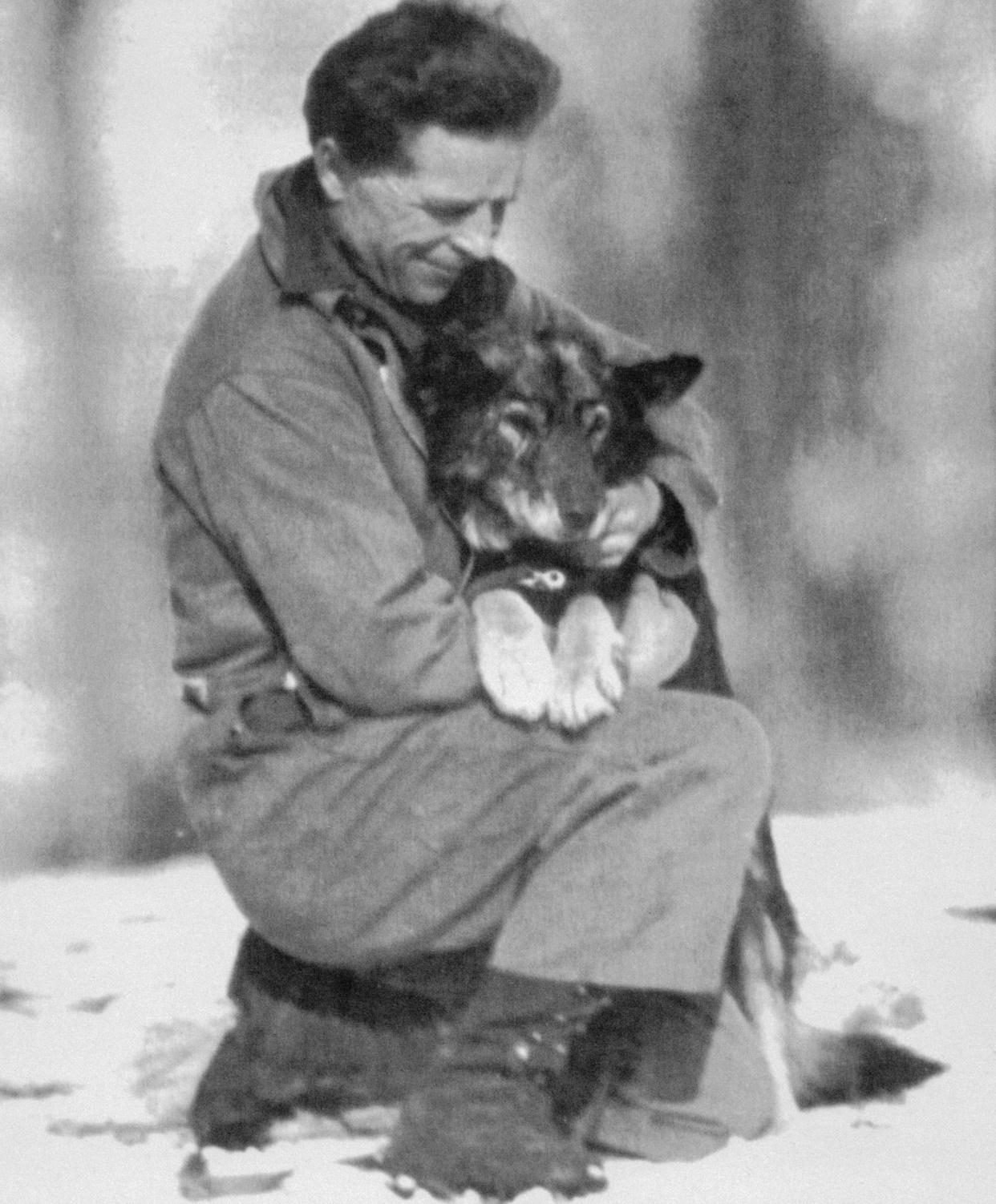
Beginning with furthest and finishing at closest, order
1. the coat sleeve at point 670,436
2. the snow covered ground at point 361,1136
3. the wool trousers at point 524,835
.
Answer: the coat sleeve at point 670,436
the snow covered ground at point 361,1136
the wool trousers at point 524,835

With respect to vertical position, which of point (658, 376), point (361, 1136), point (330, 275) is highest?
point (330, 275)

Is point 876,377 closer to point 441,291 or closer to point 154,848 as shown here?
point 441,291

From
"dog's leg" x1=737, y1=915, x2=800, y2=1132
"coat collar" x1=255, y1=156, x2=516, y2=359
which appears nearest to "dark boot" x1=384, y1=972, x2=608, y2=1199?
"dog's leg" x1=737, y1=915, x2=800, y2=1132

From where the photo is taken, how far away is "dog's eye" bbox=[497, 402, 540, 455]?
1.73m

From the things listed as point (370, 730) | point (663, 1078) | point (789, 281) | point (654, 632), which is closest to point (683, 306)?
point (789, 281)

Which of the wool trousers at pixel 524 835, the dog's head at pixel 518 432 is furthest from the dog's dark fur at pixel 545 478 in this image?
the wool trousers at pixel 524 835

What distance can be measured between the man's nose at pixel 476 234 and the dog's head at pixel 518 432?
85 millimetres

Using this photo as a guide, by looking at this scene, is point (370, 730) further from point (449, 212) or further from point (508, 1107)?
point (449, 212)

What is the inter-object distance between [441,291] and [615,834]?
59 centimetres

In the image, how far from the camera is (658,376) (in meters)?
1.78

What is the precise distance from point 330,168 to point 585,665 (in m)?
0.57

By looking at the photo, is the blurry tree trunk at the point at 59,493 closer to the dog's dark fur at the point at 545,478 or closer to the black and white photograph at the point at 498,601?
the black and white photograph at the point at 498,601

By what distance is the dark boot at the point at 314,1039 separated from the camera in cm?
169

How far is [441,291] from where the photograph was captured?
5.74ft
